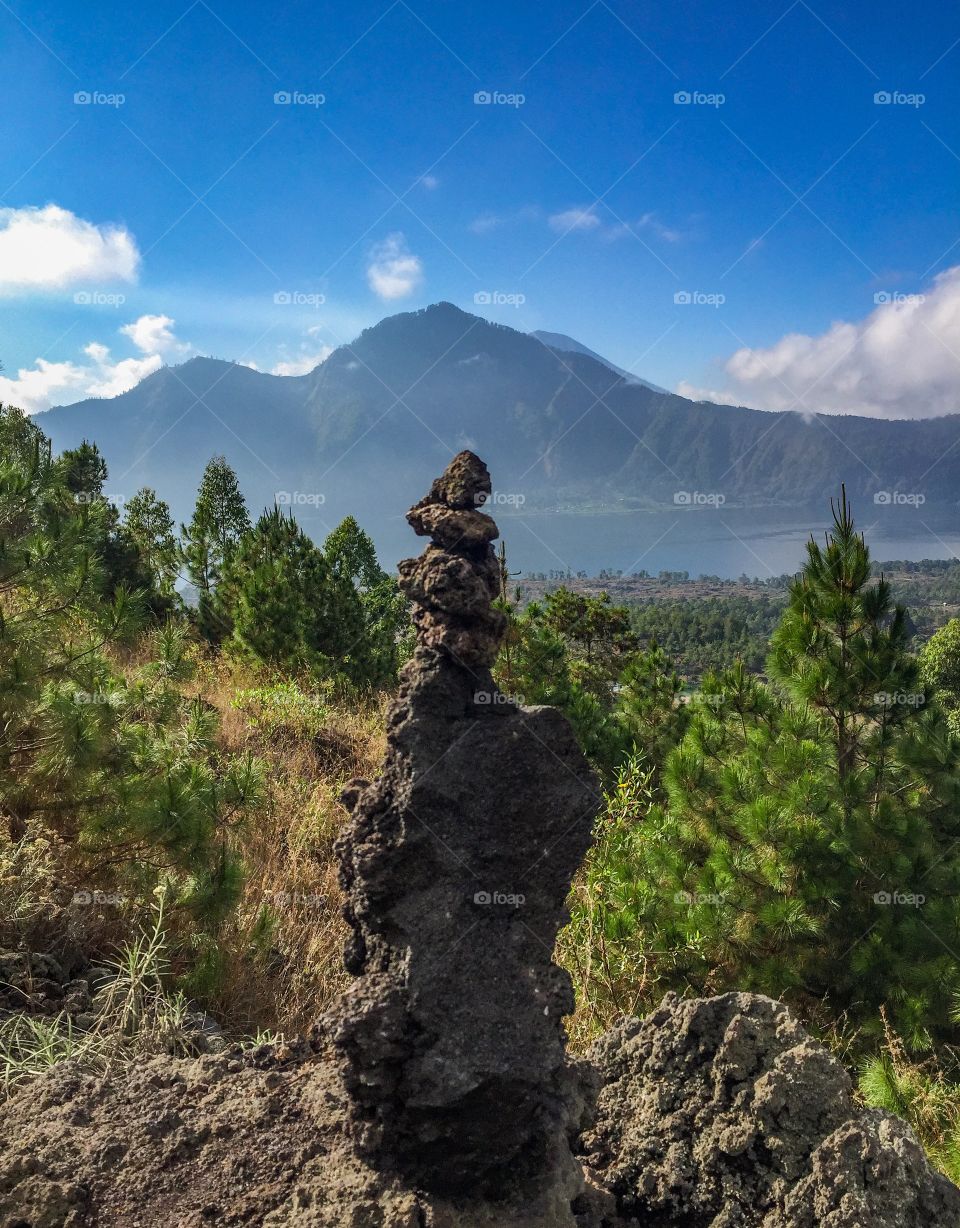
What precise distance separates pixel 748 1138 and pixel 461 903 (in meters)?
0.89

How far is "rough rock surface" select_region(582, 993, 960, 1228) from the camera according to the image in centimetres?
175

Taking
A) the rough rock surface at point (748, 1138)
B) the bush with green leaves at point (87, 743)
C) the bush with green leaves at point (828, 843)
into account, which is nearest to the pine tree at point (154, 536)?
the bush with green leaves at point (87, 743)

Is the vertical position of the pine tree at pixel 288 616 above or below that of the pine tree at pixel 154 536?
below

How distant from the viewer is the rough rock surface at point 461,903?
1723mm

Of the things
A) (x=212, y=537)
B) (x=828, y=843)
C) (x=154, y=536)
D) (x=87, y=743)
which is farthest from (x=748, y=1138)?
(x=154, y=536)

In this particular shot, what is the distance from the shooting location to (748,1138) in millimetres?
1891

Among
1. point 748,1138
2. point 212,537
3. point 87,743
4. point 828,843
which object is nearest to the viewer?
point 748,1138

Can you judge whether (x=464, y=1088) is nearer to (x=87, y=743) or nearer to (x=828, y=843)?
(x=87, y=743)

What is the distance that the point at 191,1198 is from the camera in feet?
5.82

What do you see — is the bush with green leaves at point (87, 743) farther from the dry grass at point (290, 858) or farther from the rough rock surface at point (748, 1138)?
the rough rock surface at point (748, 1138)

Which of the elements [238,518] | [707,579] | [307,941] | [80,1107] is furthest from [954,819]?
[707,579]

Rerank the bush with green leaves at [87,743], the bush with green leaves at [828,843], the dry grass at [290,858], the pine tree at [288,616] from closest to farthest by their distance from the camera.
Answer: the dry grass at [290,858] → the bush with green leaves at [87,743] → the bush with green leaves at [828,843] → the pine tree at [288,616]

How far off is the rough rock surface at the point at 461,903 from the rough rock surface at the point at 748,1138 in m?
0.31

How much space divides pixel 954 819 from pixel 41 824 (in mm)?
5713
